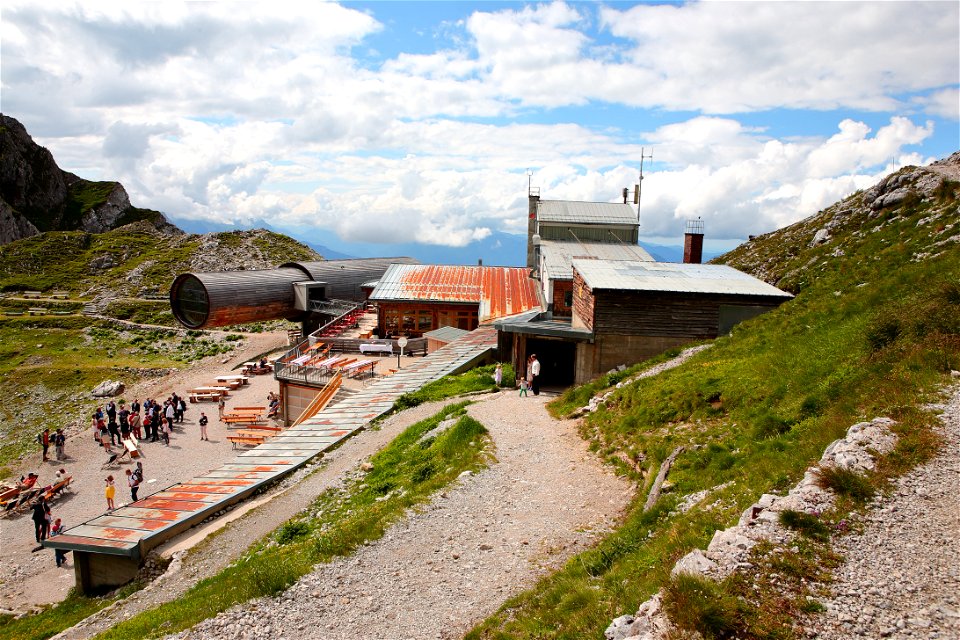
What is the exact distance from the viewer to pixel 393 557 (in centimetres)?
1029

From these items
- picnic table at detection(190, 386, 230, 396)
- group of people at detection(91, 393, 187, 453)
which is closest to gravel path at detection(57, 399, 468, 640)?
group of people at detection(91, 393, 187, 453)

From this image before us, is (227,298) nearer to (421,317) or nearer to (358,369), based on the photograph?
(421,317)

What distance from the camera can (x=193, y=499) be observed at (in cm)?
1573

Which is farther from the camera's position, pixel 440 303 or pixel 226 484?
pixel 440 303

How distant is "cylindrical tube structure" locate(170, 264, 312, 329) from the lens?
41938 millimetres

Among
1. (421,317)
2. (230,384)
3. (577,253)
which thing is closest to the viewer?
(230,384)

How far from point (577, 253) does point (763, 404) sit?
28210 mm

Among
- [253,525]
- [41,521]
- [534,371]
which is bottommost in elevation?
[41,521]

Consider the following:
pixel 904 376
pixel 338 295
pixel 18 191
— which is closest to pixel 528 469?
pixel 904 376

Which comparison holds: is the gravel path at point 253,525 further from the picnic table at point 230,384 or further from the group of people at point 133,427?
the picnic table at point 230,384

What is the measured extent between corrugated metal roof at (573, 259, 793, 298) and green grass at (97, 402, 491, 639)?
28.4 feet

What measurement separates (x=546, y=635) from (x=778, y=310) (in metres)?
16.2

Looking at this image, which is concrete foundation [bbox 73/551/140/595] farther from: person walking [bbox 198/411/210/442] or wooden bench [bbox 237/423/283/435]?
person walking [bbox 198/411/210/442]

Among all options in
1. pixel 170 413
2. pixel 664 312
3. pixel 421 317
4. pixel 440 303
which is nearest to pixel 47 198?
pixel 170 413
